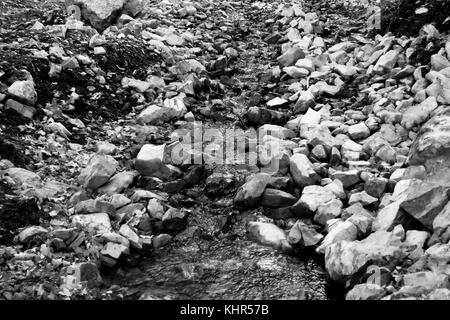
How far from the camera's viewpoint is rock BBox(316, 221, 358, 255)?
4602 mm

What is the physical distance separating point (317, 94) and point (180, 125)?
6.82ft

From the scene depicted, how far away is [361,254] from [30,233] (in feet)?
9.82

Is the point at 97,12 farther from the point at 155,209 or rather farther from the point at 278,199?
the point at 278,199

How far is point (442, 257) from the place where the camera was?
3877 mm

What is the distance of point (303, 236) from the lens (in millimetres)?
4855

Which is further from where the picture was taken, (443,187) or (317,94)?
(317,94)

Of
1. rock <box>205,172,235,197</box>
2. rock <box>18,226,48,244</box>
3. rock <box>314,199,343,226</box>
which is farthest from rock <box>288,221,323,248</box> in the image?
rock <box>18,226,48,244</box>

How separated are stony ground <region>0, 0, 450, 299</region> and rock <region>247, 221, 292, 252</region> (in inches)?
0.6

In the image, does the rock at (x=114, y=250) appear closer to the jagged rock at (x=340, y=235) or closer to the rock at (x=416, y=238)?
the jagged rock at (x=340, y=235)

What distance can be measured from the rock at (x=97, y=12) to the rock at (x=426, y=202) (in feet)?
19.0
